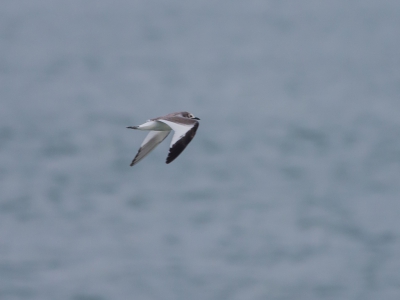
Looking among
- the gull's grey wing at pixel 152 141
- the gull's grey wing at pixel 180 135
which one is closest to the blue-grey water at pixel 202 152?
the gull's grey wing at pixel 152 141

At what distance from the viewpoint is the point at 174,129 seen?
10.2 meters

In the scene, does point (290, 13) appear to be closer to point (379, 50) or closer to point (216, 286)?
point (379, 50)

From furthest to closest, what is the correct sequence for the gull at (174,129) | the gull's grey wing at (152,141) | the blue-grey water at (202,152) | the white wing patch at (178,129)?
the blue-grey water at (202,152) < the gull's grey wing at (152,141) < the white wing patch at (178,129) < the gull at (174,129)

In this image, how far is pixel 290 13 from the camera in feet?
185

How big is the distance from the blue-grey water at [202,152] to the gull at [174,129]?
20972mm

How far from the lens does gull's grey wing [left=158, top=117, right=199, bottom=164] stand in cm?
947

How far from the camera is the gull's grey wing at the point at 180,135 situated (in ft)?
31.1

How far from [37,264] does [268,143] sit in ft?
59.4

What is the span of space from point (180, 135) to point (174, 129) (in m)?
0.31

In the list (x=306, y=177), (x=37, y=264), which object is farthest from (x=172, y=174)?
(x=37, y=264)

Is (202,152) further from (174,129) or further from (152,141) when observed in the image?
(174,129)

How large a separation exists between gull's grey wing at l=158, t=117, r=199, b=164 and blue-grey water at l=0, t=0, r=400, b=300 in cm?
2287

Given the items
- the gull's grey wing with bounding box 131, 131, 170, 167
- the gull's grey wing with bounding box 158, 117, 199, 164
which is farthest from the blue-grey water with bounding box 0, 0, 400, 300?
the gull's grey wing with bounding box 158, 117, 199, 164

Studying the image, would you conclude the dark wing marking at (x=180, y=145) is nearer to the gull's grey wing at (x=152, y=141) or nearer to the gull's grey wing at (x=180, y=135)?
the gull's grey wing at (x=180, y=135)
